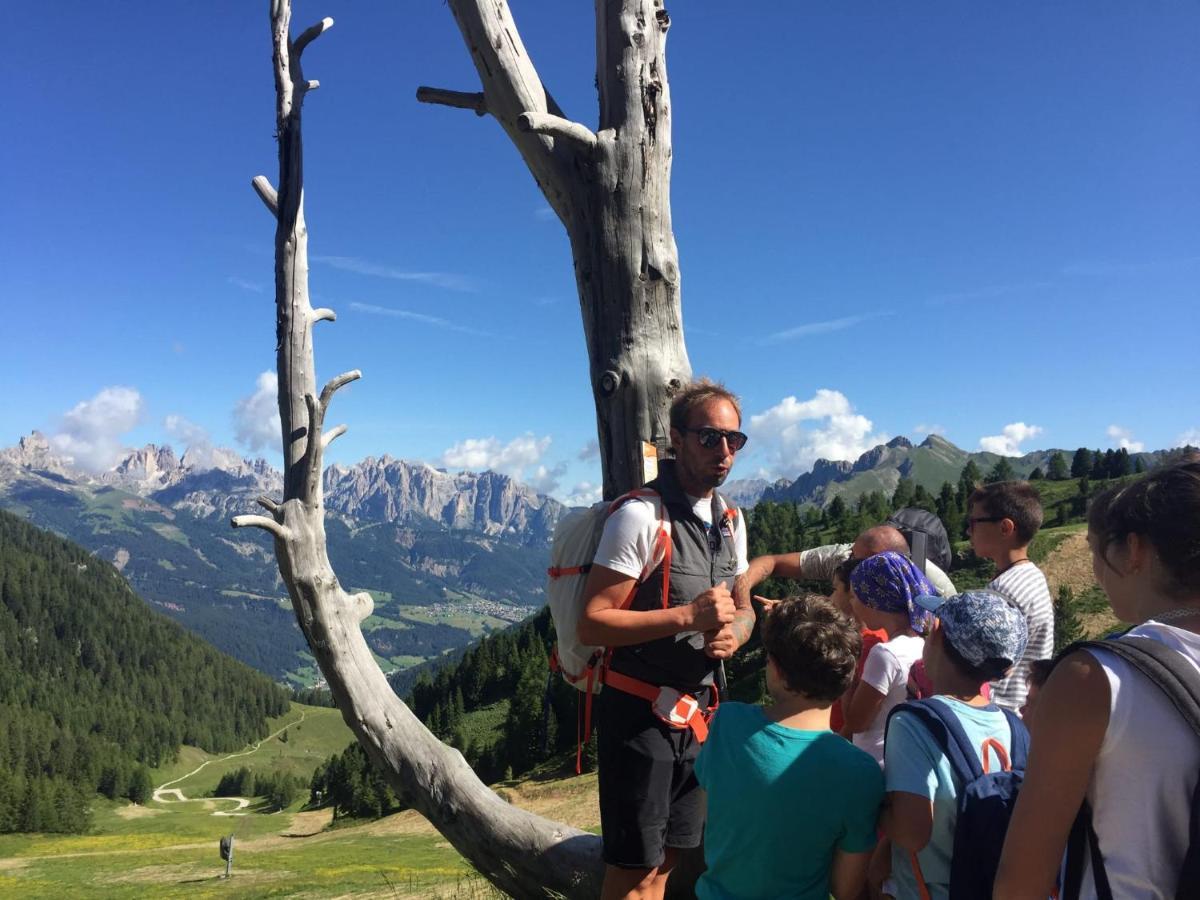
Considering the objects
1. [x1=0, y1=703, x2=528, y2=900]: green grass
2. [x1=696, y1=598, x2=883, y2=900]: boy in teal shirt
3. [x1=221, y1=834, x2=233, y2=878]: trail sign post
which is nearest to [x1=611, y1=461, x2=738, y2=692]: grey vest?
[x1=696, y1=598, x2=883, y2=900]: boy in teal shirt

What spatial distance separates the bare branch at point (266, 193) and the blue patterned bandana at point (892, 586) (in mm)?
4411

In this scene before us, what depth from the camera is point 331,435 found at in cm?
545

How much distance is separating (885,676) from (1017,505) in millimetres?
1540

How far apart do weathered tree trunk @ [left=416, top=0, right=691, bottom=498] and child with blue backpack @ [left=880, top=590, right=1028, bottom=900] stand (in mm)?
1774

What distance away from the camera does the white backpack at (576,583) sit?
367 cm

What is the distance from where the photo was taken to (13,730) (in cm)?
11650

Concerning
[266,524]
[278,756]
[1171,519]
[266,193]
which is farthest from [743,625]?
[278,756]

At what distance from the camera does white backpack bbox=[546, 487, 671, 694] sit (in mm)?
3666

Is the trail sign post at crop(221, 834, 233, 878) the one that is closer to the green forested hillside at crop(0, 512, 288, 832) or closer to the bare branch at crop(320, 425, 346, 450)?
the bare branch at crop(320, 425, 346, 450)

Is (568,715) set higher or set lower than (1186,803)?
lower

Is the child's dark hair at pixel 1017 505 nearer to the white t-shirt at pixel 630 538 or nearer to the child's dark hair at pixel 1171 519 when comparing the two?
the white t-shirt at pixel 630 538

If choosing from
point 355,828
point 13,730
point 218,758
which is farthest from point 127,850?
point 218,758

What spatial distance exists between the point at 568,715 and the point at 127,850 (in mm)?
36726

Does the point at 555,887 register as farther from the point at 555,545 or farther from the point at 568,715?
the point at 568,715
